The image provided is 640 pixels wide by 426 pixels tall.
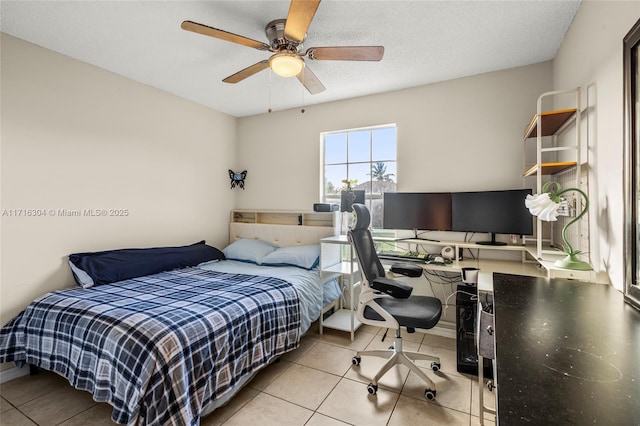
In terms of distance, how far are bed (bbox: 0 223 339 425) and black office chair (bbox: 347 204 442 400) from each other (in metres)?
0.73

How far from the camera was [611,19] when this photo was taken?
1.52 meters

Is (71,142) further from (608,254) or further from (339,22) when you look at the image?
(608,254)

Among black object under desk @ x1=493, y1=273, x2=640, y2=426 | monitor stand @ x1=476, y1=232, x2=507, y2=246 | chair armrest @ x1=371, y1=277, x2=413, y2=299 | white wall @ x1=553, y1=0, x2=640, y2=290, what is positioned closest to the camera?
black object under desk @ x1=493, y1=273, x2=640, y2=426

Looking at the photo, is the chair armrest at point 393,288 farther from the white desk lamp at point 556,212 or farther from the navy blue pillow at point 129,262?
the navy blue pillow at point 129,262

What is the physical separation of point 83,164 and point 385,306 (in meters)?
2.94

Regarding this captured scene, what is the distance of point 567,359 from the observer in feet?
2.48

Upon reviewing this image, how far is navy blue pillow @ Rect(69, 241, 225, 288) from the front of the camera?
2621 millimetres

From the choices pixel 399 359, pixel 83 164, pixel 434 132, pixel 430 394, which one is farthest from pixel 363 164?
pixel 83 164

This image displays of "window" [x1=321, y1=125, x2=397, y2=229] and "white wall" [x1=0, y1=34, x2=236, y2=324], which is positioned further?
"window" [x1=321, y1=125, x2=397, y2=229]

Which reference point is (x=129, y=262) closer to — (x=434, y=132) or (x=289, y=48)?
(x=289, y=48)

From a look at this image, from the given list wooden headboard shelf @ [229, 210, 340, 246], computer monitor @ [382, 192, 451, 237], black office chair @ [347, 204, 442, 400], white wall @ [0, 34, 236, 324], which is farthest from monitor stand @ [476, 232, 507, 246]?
white wall @ [0, 34, 236, 324]

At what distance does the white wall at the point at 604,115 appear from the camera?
143 cm

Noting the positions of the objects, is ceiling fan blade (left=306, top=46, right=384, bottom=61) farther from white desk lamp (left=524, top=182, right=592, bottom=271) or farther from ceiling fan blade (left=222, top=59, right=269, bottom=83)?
white desk lamp (left=524, top=182, right=592, bottom=271)

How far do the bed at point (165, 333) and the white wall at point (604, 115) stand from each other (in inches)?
83.0
